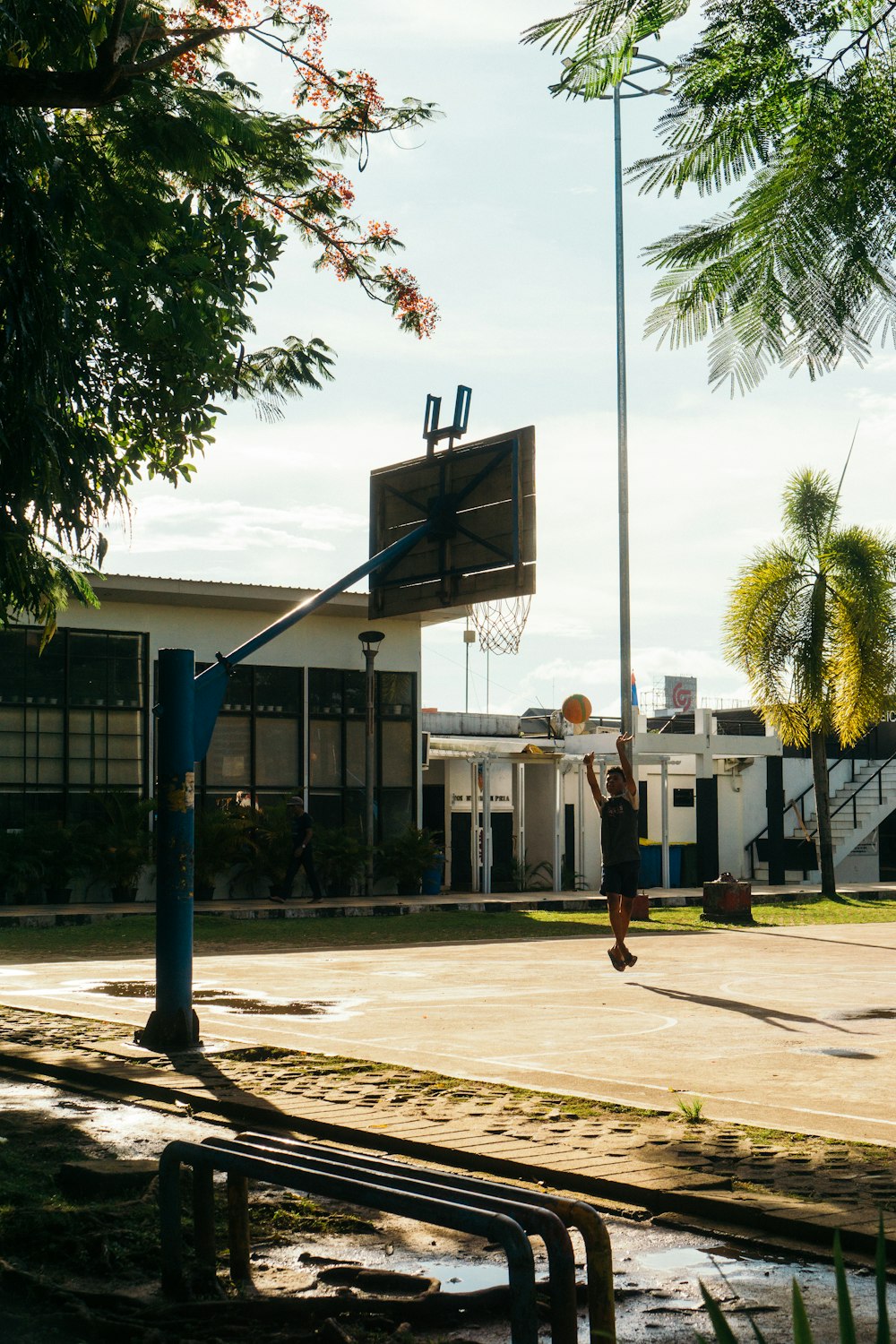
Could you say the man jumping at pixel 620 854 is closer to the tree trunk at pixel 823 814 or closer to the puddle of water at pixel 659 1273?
the puddle of water at pixel 659 1273

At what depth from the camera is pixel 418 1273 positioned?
495cm

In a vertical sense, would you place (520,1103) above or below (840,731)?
below

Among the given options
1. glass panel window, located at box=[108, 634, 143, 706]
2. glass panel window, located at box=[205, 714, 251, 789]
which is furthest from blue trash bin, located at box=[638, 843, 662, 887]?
glass panel window, located at box=[108, 634, 143, 706]

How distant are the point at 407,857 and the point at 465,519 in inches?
632

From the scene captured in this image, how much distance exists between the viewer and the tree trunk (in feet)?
100

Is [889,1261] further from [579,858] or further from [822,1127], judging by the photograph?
[579,858]

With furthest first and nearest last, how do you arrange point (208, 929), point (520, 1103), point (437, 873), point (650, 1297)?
point (437, 873), point (208, 929), point (520, 1103), point (650, 1297)

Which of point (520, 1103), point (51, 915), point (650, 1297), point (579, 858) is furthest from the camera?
point (579, 858)

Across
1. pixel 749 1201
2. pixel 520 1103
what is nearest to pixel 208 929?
pixel 520 1103

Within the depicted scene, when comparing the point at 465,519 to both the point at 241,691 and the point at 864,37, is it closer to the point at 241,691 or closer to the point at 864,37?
the point at 864,37

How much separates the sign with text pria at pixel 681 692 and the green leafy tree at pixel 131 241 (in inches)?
1747

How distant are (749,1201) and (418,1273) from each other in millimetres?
1306

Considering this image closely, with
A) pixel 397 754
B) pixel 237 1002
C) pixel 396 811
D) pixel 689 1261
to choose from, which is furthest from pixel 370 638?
pixel 689 1261

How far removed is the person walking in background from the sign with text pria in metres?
34.0
